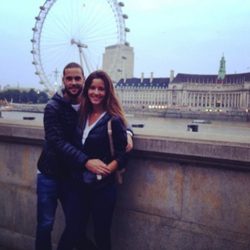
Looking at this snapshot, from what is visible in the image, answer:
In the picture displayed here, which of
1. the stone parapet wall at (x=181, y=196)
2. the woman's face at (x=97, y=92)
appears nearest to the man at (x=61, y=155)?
the woman's face at (x=97, y=92)

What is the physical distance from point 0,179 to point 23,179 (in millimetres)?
272

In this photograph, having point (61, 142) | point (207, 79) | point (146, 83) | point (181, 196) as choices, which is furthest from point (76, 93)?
point (146, 83)

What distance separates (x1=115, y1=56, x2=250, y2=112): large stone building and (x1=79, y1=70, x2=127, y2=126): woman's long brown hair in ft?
266

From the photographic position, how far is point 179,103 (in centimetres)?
9156

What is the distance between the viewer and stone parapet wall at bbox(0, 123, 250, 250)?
236 centimetres

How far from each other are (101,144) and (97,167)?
13 centimetres

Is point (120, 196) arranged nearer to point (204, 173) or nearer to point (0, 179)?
point (204, 173)

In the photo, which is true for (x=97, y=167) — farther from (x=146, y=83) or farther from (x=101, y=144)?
(x=146, y=83)

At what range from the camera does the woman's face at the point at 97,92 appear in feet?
7.88

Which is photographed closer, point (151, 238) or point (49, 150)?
point (49, 150)

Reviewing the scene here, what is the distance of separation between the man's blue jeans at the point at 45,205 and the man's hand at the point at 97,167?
333 mm

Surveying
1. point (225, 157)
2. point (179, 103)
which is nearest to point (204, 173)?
point (225, 157)

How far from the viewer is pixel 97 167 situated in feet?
7.44

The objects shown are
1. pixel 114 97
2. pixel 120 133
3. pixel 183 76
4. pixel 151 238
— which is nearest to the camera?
pixel 120 133
